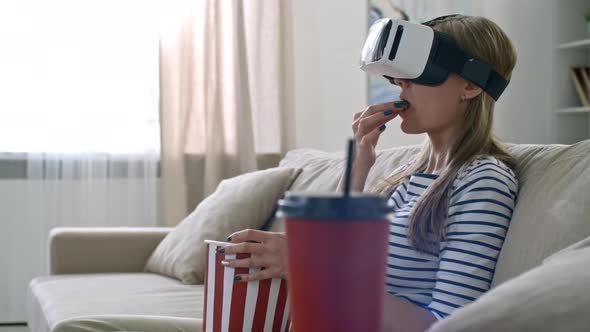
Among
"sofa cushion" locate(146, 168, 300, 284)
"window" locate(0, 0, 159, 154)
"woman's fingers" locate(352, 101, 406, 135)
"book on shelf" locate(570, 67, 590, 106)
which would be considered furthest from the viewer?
A: "book on shelf" locate(570, 67, 590, 106)

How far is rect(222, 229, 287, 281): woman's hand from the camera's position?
1.02 m

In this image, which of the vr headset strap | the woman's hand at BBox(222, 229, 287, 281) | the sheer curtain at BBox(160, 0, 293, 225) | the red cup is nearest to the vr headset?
the vr headset strap

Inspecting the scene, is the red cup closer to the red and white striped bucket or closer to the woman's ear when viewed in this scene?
the red and white striped bucket

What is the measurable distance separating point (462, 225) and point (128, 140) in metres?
2.85

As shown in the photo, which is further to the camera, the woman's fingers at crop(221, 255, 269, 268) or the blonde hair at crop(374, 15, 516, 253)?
the blonde hair at crop(374, 15, 516, 253)

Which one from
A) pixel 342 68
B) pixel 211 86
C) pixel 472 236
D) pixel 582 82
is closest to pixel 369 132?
pixel 472 236

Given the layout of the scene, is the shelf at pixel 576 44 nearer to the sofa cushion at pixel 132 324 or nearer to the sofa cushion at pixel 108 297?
the sofa cushion at pixel 108 297

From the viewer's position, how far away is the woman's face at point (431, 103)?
4.71 feet

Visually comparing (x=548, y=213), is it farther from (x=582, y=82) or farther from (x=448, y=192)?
(x=582, y=82)

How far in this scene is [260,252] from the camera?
1.02 m

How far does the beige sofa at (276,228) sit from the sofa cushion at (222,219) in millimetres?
48

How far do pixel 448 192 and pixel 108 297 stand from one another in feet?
4.02

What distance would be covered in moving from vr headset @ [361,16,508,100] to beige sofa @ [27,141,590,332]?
8.0 inches

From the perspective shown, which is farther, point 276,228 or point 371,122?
point 276,228
